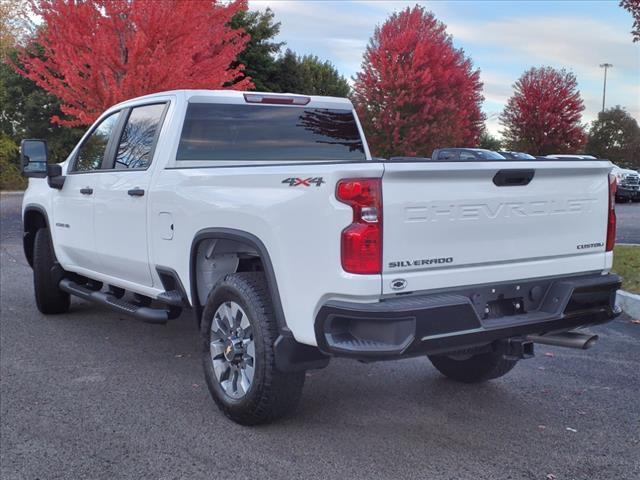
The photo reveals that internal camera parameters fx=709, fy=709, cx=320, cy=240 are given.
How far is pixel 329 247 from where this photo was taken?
3.42m

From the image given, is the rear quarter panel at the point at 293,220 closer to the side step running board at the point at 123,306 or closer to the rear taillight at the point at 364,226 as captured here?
the rear taillight at the point at 364,226

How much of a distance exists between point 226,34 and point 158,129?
13.7m

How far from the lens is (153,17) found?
1595cm

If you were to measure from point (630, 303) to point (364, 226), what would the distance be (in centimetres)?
479

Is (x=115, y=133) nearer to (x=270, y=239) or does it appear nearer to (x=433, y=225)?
(x=270, y=239)

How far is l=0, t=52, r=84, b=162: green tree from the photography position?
32219mm

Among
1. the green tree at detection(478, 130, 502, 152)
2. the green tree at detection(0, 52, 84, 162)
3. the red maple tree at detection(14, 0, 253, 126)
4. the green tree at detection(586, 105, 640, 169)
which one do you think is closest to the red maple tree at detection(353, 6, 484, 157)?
the green tree at detection(0, 52, 84, 162)

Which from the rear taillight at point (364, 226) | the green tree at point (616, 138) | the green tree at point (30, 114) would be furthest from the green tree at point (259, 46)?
the green tree at point (616, 138)

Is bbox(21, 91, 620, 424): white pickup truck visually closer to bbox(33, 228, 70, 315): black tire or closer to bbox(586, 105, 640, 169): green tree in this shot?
bbox(33, 228, 70, 315): black tire

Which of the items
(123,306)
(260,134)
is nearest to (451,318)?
(260,134)

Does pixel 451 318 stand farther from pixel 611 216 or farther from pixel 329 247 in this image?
pixel 611 216

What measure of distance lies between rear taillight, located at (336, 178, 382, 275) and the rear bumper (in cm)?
20

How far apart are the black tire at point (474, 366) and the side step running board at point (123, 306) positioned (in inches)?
76.1

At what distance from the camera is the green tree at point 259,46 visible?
32.8 meters
